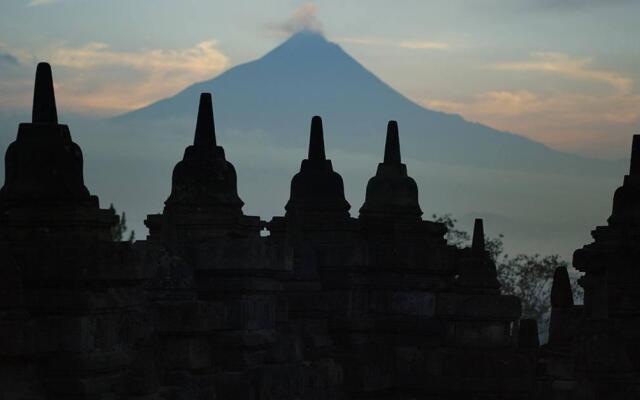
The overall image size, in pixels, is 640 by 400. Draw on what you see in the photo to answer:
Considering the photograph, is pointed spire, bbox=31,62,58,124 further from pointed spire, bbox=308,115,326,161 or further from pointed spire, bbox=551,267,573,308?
pointed spire, bbox=551,267,573,308

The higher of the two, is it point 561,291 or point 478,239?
point 478,239

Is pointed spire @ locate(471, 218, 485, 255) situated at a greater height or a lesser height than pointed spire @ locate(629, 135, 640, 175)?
lesser

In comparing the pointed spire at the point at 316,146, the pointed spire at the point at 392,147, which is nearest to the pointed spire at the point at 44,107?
the pointed spire at the point at 316,146

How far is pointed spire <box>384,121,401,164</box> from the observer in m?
25.8

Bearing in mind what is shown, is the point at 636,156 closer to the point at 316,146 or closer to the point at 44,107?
the point at 316,146

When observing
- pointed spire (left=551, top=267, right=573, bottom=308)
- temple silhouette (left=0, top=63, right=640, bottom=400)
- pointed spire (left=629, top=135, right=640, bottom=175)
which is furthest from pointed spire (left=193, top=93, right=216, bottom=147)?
pointed spire (left=629, top=135, right=640, bottom=175)

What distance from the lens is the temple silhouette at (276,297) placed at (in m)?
14.9

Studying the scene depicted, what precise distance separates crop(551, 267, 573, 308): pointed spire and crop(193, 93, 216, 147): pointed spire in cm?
701

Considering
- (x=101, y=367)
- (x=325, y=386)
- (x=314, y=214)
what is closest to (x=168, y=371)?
(x=101, y=367)

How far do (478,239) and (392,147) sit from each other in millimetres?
2172

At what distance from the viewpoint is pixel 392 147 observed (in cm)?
2586

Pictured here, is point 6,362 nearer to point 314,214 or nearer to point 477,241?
point 314,214

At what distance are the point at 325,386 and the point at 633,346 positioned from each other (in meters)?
4.45

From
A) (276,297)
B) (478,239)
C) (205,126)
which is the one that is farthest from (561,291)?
(205,126)
